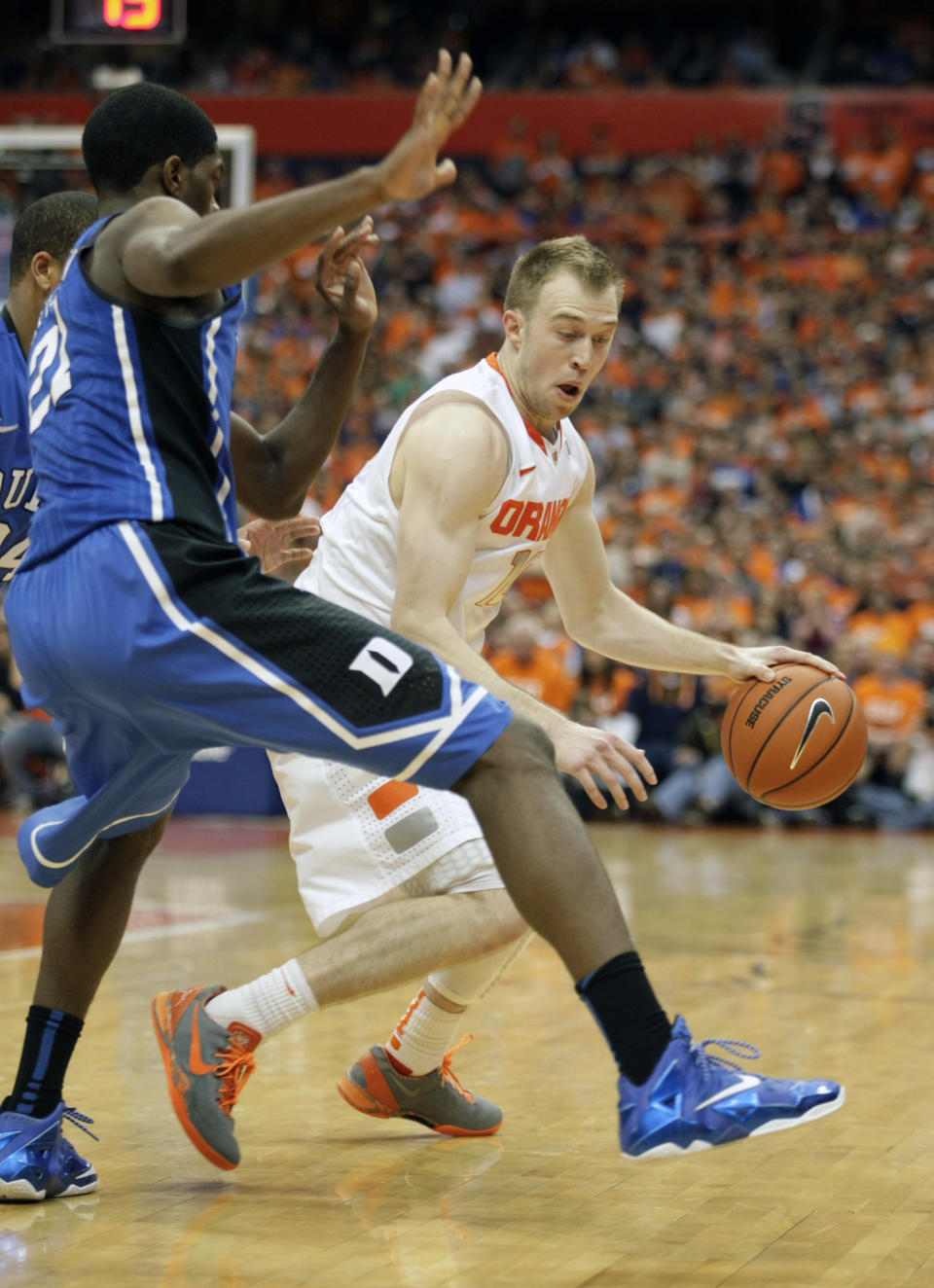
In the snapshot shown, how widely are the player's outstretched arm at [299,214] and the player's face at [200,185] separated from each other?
361 mm

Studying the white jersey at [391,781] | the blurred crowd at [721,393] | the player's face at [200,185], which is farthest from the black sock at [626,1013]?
the blurred crowd at [721,393]

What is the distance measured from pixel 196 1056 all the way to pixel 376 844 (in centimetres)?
63

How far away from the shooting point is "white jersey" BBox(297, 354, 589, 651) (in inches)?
152

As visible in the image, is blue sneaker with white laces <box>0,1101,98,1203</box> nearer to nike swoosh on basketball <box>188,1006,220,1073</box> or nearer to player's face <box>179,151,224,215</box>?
nike swoosh on basketball <box>188,1006,220,1073</box>

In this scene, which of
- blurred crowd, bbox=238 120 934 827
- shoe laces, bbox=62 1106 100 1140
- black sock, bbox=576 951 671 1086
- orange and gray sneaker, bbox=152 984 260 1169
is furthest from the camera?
blurred crowd, bbox=238 120 934 827

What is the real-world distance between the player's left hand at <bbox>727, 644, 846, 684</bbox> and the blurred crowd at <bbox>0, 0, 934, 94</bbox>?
65.3 feet

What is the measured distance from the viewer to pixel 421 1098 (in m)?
4.02

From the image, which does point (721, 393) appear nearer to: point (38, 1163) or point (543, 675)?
point (543, 675)

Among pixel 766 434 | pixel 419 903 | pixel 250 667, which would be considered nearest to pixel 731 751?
pixel 419 903

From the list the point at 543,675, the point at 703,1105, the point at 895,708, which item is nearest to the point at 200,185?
the point at 703,1105

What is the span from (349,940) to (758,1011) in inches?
88.4

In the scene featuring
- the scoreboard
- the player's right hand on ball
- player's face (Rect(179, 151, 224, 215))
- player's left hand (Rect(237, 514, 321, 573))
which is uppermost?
the scoreboard

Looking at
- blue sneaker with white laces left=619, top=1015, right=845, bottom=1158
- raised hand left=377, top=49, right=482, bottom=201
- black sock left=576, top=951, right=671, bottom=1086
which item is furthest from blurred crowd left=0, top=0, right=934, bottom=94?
blue sneaker with white laces left=619, top=1015, right=845, bottom=1158

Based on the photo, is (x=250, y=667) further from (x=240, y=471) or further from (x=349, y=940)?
(x=349, y=940)
